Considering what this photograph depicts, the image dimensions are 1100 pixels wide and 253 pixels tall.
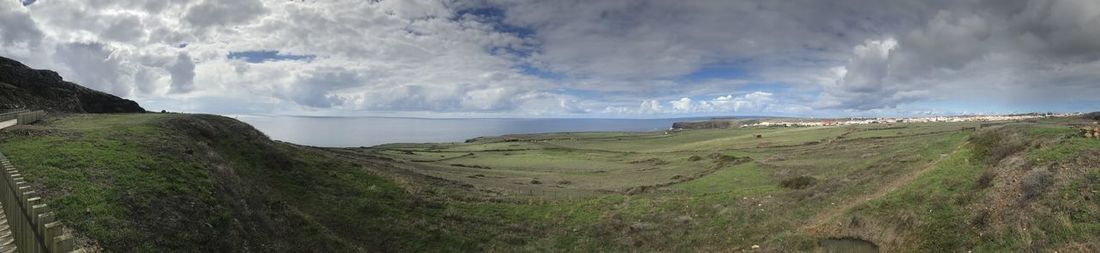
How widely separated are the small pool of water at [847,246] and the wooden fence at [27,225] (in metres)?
25.1

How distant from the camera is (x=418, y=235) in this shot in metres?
30.2

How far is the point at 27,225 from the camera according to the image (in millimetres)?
8750

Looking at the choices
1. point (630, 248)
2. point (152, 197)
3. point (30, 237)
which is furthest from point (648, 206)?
point (30, 237)

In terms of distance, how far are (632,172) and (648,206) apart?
123 feet

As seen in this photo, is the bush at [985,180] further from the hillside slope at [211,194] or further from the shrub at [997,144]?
the hillside slope at [211,194]

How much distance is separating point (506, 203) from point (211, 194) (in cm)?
2160

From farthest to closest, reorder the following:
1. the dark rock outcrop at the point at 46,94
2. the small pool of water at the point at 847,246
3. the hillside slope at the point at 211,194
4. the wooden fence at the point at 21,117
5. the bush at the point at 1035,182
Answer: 1. the dark rock outcrop at the point at 46,94
2. the wooden fence at the point at 21,117
3. the small pool of water at the point at 847,246
4. the bush at the point at 1035,182
5. the hillside slope at the point at 211,194

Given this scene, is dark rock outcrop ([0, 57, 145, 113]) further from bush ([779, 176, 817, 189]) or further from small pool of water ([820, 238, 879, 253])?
bush ([779, 176, 817, 189])

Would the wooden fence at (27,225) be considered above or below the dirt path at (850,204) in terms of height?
above

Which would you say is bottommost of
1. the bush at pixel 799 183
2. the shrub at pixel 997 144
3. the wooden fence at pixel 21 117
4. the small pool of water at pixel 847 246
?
the small pool of water at pixel 847 246

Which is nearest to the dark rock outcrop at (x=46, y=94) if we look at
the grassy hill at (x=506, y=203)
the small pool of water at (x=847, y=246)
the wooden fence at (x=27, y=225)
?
the grassy hill at (x=506, y=203)

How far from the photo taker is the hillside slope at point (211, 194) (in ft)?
51.4

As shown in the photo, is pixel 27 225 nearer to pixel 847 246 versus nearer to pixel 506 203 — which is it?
pixel 847 246

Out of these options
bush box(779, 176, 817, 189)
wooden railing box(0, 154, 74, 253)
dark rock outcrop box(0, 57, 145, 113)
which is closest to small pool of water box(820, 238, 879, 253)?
bush box(779, 176, 817, 189)
